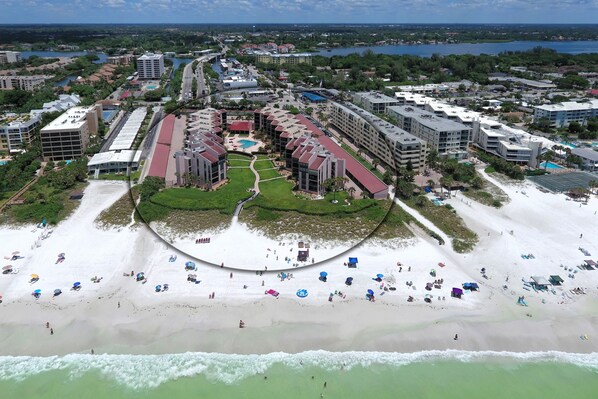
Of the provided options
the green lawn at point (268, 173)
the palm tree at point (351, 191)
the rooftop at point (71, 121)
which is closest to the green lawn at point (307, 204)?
the palm tree at point (351, 191)

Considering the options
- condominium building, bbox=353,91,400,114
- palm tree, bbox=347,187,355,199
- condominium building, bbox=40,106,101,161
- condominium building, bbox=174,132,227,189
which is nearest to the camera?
palm tree, bbox=347,187,355,199

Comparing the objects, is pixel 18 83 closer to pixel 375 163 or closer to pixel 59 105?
pixel 59 105

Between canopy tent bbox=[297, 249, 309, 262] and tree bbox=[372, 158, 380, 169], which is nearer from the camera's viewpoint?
canopy tent bbox=[297, 249, 309, 262]

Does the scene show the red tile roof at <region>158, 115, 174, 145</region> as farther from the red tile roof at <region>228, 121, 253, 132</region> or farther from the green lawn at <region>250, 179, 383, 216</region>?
the green lawn at <region>250, 179, 383, 216</region>

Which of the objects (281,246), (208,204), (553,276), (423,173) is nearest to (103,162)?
(208,204)

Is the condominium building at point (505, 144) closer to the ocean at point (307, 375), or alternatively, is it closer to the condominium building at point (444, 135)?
the condominium building at point (444, 135)

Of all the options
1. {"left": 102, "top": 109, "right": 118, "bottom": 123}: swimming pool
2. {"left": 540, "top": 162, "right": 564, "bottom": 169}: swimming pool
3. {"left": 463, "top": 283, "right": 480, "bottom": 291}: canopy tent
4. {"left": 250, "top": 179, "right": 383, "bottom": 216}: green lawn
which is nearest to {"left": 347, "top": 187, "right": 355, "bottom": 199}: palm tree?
{"left": 250, "top": 179, "right": 383, "bottom": 216}: green lawn

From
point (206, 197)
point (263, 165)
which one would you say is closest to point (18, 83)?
point (263, 165)
